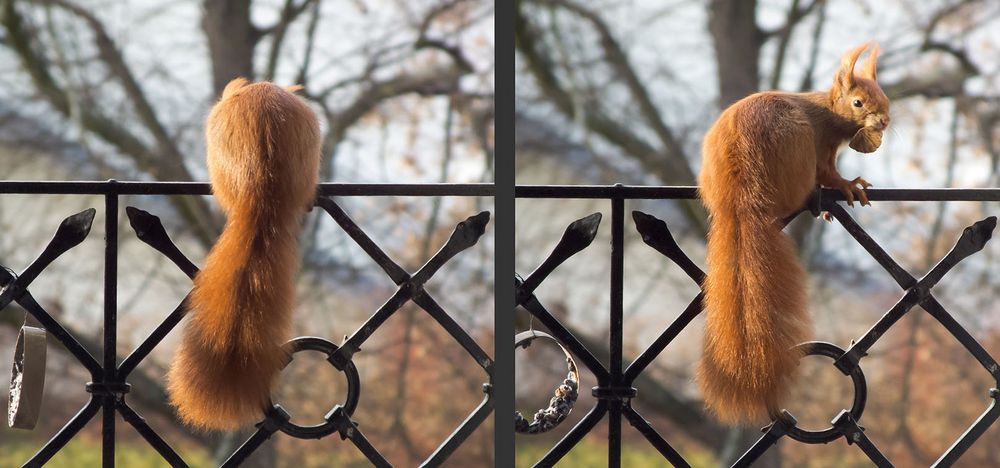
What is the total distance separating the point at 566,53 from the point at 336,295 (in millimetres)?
888

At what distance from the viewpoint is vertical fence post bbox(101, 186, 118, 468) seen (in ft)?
2.34

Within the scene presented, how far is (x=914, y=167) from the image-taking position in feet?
6.72

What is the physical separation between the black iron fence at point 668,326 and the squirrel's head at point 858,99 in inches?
4.4

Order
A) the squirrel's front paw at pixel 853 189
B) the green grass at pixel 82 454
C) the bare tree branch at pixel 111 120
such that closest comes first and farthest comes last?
1. the squirrel's front paw at pixel 853 189
2. the bare tree branch at pixel 111 120
3. the green grass at pixel 82 454

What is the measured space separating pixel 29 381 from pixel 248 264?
0.63 ft

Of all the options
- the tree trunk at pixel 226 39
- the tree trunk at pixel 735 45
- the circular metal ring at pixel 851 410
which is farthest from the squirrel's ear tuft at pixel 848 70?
the tree trunk at pixel 226 39

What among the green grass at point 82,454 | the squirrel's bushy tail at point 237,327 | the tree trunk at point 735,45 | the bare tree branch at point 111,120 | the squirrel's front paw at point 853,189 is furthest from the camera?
the green grass at point 82,454

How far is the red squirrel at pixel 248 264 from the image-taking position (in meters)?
0.69

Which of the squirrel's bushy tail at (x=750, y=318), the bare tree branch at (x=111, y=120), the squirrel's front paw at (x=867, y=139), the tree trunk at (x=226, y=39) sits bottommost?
the squirrel's bushy tail at (x=750, y=318)

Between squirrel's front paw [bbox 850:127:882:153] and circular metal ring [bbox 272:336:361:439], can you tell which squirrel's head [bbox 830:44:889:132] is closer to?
squirrel's front paw [bbox 850:127:882:153]

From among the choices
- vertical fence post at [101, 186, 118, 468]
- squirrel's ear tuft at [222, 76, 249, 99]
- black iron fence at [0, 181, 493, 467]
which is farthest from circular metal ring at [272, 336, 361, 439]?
squirrel's ear tuft at [222, 76, 249, 99]

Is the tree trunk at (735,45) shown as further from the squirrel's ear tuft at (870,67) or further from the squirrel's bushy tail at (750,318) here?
the squirrel's bushy tail at (750,318)

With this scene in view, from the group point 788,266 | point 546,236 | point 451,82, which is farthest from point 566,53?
point 788,266

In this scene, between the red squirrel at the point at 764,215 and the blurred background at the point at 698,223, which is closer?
the red squirrel at the point at 764,215
